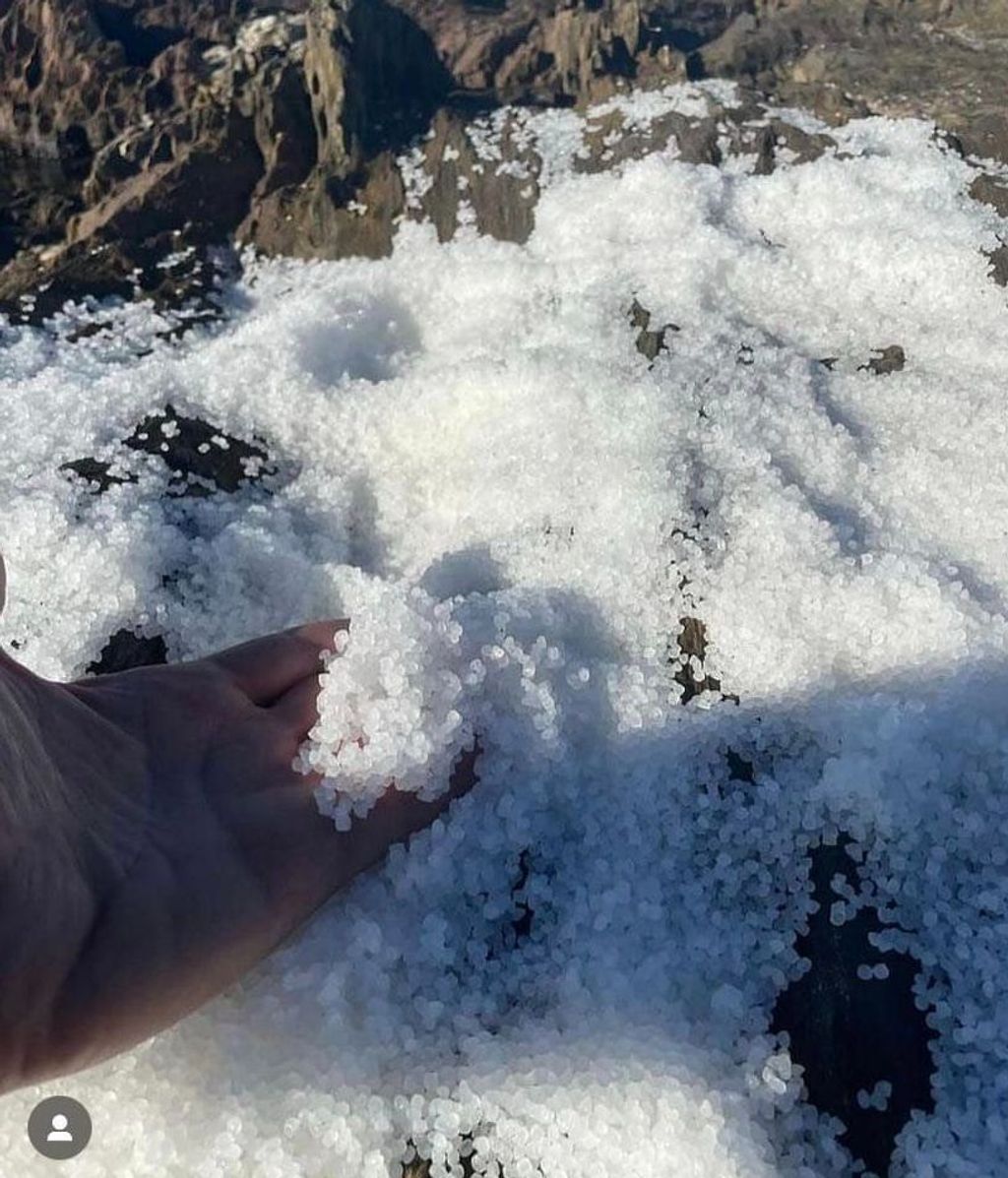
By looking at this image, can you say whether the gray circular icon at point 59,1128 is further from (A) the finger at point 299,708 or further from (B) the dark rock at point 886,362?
(B) the dark rock at point 886,362

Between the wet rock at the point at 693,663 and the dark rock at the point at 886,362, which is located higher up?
the dark rock at the point at 886,362

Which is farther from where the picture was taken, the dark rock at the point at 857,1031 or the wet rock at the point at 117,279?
the wet rock at the point at 117,279

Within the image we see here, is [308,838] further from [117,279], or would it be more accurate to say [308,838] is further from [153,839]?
[117,279]

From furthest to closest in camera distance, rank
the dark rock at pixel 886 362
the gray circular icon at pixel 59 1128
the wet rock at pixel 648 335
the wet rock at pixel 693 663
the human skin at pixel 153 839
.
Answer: the wet rock at pixel 648 335, the dark rock at pixel 886 362, the wet rock at pixel 693 663, the gray circular icon at pixel 59 1128, the human skin at pixel 153 839

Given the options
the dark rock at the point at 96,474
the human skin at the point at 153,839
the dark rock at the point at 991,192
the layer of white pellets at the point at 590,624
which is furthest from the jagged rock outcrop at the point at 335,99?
the human skin at the point at 153,839

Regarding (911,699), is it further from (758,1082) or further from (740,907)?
(758,1082)

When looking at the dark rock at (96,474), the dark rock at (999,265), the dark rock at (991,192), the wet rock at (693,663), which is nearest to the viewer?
the wet rock at (693,663)
